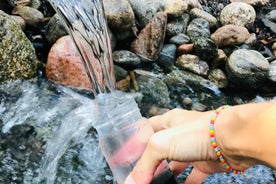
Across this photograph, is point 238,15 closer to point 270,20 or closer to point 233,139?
point 270,20

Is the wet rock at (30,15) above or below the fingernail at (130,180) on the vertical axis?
below

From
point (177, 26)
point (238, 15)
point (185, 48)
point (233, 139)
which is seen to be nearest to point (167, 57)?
point (185, 48)

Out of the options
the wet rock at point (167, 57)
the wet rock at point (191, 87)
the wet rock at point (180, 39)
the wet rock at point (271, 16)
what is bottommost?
the wet rock at point (191, 87)

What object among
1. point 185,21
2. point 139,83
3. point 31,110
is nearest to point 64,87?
point 31,110

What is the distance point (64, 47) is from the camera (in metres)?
4.15

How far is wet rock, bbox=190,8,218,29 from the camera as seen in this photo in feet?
18.2

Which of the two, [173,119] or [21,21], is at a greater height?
[173,119]

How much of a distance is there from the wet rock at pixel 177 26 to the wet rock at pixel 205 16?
21 cm

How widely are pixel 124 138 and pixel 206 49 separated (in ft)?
11.5

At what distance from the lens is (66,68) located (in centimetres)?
409

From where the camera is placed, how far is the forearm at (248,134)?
1135 mm

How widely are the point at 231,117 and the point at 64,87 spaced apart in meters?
3.00

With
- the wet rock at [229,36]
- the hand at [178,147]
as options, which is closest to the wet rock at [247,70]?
the wet rock at [229,36]

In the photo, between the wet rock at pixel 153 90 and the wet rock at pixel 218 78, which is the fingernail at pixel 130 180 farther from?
the wet rock at pixel 218 78
